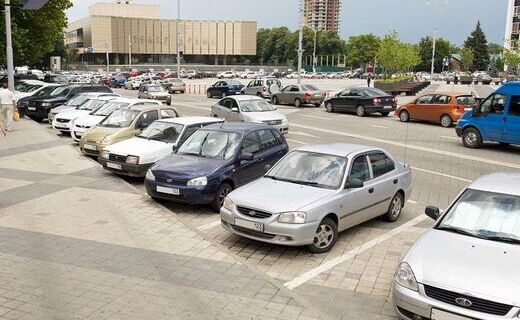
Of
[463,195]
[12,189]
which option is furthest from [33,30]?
[463,195]

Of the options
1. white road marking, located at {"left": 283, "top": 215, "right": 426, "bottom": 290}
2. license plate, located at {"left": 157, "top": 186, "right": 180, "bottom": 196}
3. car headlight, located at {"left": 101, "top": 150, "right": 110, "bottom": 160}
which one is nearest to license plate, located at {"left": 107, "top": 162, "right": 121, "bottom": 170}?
car headlight, located at {"left": 101, "top": 150, "right": 110, "bottom": 160}

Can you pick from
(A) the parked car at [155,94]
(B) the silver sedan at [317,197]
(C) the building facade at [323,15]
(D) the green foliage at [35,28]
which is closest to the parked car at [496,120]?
(B) the silver sedan at [317,197]

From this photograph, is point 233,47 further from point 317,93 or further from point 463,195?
point 463,195

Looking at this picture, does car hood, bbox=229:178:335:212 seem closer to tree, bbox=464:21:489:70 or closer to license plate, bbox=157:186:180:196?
license plate, bbox=157:186:180:196

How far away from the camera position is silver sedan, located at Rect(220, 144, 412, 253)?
298 inches

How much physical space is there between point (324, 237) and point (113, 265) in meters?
2.98

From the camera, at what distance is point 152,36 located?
131m

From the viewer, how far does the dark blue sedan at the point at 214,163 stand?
9.88 m

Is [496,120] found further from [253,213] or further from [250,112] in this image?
[253,213]

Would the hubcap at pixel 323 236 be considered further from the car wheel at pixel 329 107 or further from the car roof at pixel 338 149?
the car wheel at pixel 329 107

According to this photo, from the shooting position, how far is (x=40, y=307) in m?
5.86

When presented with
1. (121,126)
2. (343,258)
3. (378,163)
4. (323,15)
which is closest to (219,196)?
(378,163)

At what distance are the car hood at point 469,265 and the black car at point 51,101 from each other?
21073 millimetres

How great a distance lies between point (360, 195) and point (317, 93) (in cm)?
2557
